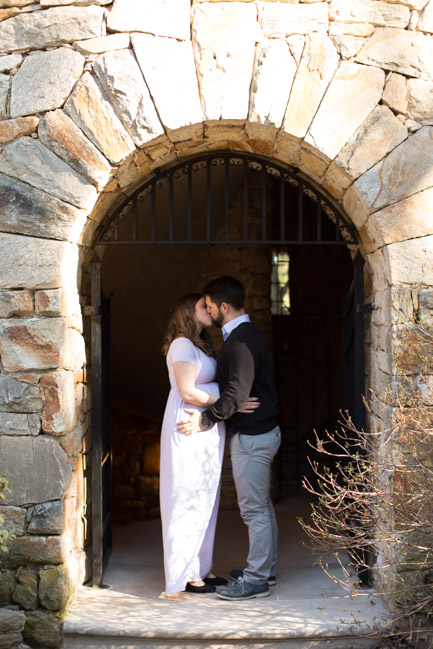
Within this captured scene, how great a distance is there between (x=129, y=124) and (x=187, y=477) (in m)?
1.82

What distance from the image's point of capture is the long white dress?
3727mm

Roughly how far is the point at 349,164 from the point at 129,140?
1.07m

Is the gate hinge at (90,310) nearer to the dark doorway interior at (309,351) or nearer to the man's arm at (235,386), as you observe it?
the man's arm at (235,386)

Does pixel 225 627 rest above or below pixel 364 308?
below

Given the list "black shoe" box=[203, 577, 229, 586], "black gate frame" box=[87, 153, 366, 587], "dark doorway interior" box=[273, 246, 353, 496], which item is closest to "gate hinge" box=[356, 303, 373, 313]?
"black gate frame" box=[87, 153, 366, 587]

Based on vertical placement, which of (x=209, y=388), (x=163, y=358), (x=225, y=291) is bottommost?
(x=209, y=388)

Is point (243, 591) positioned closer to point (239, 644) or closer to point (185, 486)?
point (239, 644)

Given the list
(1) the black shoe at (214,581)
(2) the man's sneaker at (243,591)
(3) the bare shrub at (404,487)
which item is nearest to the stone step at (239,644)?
(3) the bare shrub at (404,487)

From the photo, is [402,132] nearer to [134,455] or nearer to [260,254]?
[260,254]

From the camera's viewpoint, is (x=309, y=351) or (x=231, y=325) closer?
(x=231, y=325)

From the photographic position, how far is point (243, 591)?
3.66 meters

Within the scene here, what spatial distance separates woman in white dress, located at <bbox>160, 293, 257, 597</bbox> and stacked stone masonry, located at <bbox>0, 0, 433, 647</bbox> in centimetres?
55

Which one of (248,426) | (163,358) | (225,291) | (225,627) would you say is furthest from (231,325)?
(163,358)

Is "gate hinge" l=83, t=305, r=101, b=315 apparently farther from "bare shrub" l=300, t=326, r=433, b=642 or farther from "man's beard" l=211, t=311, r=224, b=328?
"bare shrub" l=300, t=326, r=433, b=642
